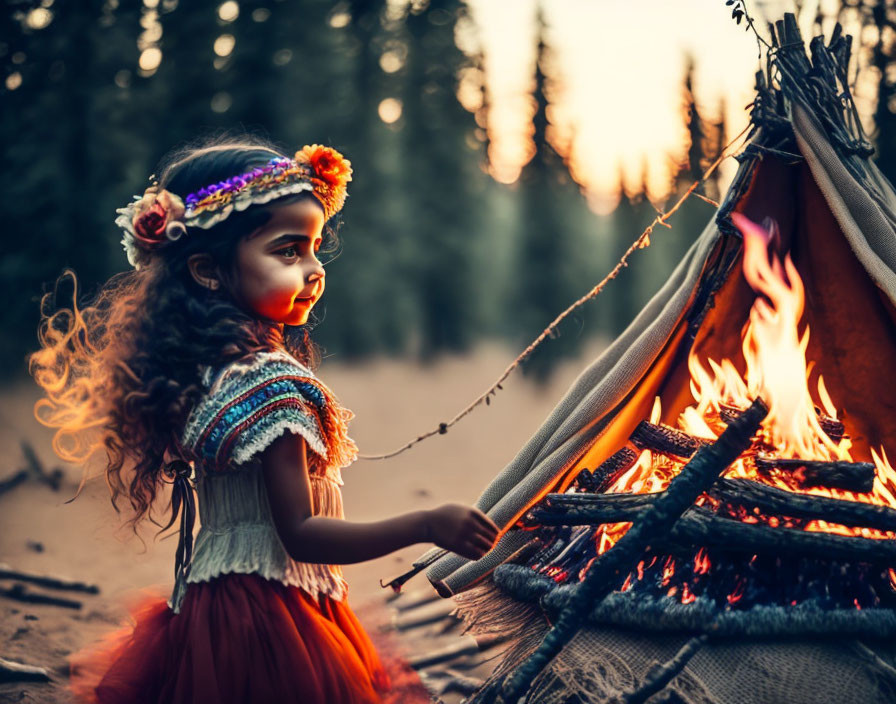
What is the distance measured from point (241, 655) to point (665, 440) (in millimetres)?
1467

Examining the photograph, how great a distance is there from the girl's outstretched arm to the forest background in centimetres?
737

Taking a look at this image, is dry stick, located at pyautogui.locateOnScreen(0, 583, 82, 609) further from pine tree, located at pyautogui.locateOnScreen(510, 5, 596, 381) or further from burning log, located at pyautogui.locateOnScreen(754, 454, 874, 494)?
pine tree, located at pyautogui.locateOnScreen(510, 5, 596, 381)

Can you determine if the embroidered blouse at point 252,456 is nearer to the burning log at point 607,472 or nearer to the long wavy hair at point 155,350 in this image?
the long wavy hair at point 155,350

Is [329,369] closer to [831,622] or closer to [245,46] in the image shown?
[245,46]

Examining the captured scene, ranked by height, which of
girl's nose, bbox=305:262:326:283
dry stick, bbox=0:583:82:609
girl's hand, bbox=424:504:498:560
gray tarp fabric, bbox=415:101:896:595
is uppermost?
dry stick, bbox=0:583:82:609

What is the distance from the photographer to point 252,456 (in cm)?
204

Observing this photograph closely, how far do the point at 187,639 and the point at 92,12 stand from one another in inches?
541

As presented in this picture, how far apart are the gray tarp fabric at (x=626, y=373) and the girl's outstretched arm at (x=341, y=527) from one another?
84 centimetres

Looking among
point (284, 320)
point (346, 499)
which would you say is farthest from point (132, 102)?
point (284, 320)

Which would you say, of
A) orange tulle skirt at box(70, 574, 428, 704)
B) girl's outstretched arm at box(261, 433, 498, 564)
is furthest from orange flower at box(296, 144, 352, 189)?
orange tulle skirt at box(70, 574, 428, 704)

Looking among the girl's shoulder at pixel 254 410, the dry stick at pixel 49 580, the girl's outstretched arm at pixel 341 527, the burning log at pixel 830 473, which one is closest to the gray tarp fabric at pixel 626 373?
the burning log at pixel 830 473

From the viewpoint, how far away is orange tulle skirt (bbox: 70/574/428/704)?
2020 millimetres

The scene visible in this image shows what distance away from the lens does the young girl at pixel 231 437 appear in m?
2.03

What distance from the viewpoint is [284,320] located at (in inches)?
92.6
